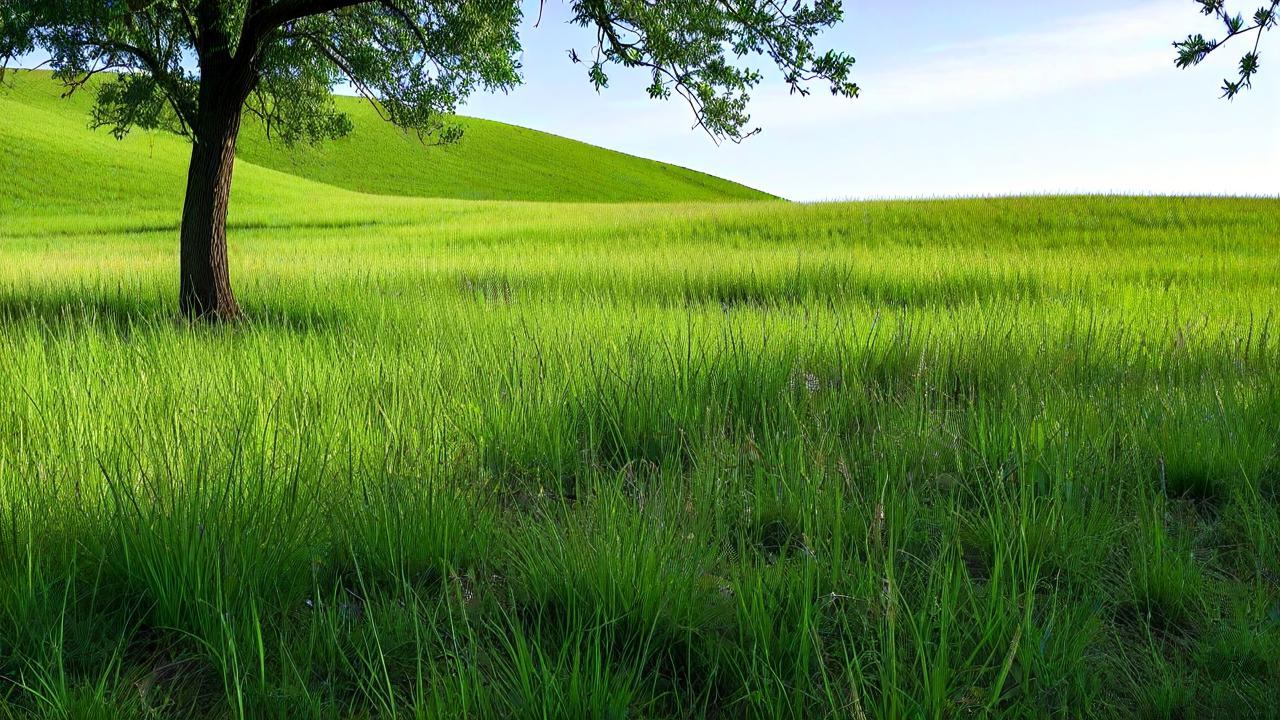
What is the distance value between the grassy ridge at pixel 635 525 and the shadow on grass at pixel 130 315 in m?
0.39

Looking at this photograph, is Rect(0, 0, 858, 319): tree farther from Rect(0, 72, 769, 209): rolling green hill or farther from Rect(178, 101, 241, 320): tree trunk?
Rect(0, 72, 769, 209): rolling green hill

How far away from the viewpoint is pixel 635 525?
7.15 feet

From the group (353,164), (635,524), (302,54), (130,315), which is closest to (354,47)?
(302,54)

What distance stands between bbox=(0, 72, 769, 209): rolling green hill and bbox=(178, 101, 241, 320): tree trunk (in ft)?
12.2

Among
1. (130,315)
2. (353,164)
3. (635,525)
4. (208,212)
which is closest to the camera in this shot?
(635,525)

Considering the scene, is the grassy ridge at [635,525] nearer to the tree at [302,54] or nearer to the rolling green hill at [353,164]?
the tree at [302,54]

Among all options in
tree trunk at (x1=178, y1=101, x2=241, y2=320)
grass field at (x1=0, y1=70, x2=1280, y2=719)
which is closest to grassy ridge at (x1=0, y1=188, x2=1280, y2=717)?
grass field at (x1=0, y1=70, x2=1280, y2=719)

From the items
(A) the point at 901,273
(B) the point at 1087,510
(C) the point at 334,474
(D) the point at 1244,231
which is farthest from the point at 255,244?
(D) the point at 1244,231

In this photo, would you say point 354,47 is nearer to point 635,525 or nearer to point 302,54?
point 302,54

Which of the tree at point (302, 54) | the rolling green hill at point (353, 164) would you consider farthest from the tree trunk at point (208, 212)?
the rolling green hill at point (353, 164)

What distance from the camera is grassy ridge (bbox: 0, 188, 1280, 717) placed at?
185 centimetres

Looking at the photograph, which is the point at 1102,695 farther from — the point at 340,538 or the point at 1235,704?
the point at 340,538

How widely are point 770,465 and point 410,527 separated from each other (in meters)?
1.41

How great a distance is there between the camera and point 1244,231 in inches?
625
